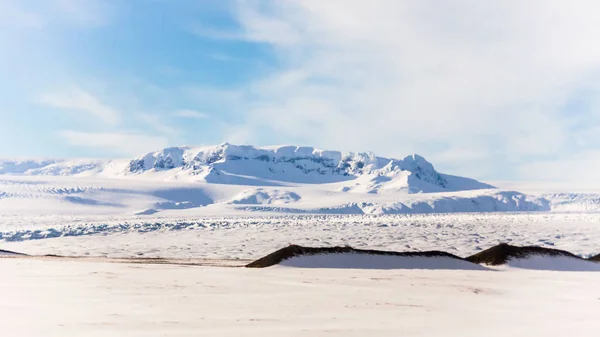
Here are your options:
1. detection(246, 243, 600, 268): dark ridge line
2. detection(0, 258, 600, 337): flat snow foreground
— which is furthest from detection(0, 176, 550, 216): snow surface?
detection(0, 258, 600, 337): flat snow foreground

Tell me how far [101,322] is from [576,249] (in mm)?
27529

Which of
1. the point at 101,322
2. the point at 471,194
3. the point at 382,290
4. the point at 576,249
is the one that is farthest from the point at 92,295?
the point at 471,194

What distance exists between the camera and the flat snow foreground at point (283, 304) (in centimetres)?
597

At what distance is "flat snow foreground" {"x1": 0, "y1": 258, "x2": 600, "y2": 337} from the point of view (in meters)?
5.97

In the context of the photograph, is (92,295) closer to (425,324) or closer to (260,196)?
(425,324)

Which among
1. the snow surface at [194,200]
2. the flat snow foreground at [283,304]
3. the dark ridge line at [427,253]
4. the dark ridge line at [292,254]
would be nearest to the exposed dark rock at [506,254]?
the dark ridge line at [427,253]

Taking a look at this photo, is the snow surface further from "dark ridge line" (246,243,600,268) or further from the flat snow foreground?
the flat snow foreground

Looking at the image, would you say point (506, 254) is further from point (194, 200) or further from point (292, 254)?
point (194, 200)

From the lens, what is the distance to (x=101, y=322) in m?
6.19

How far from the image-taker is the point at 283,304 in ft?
26.2

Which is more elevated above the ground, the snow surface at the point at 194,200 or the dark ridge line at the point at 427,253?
the snow surface at the point at 194,200

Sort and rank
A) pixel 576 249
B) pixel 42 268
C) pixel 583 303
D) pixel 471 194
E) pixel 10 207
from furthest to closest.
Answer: pixel 471 194
pixel 10 207
pixel 576 249
pixel 42 268
pixel 583 303

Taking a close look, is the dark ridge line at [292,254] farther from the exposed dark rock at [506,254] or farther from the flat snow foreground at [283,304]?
the flat snow foreground at [283,304]

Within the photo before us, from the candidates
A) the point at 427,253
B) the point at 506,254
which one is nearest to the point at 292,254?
the point at 427,253
